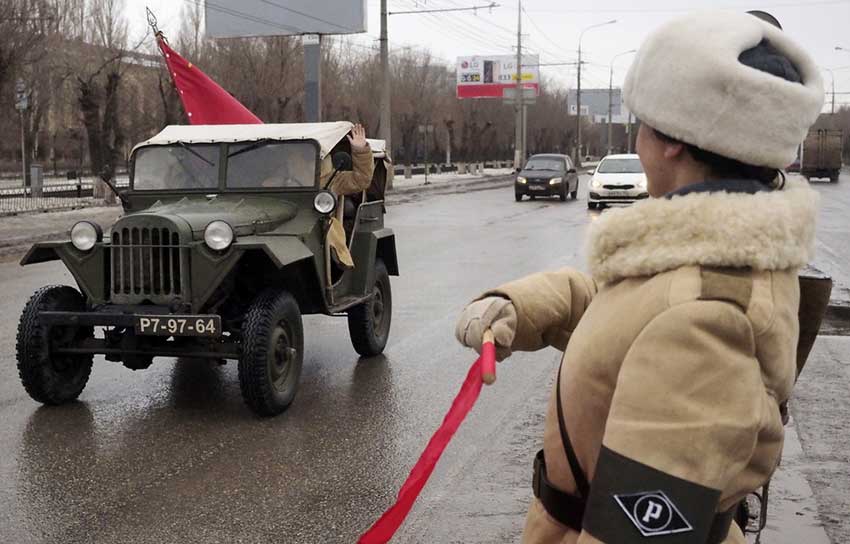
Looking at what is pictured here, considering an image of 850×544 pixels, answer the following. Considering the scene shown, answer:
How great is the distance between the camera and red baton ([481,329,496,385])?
70.0 inches

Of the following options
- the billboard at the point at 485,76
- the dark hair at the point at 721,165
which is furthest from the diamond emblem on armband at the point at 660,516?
the billboard at the point at 485,76

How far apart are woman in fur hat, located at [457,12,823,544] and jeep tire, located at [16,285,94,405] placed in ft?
16.5

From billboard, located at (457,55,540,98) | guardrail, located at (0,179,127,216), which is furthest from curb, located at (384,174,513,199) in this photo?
billboard, located at (457,55,540,98)

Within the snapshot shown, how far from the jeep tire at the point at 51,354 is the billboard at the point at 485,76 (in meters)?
69.4

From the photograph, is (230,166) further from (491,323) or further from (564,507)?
(564,507)

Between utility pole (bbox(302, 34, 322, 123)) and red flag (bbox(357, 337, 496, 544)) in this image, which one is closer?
red flag (bbox(357, 337, 496, 544))

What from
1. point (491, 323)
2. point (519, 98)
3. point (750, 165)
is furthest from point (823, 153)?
point (750, 165)

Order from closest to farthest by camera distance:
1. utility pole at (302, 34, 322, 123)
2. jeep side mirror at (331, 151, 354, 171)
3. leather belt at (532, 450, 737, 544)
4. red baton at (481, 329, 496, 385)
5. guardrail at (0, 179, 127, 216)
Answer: leather belt at (532, 450, 737, 544) < red baton at (481, 329, 496, 385) < jeep side mirror at (331, 151, 354, 171) < guardrail at (0, 179, 127, 216) < utility pole at (302, 34, 322, 123)

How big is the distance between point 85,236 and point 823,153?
161 ft

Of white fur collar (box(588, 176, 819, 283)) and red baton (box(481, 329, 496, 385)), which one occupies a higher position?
white fur collar (box(588, 176, 819, 283))

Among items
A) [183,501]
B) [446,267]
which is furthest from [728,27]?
[446,267]

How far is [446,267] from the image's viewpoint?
44.7ft

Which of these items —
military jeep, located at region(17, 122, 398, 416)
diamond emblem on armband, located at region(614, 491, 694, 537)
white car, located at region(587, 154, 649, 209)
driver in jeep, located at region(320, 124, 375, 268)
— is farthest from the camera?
white car, located at region(587, 154, 649, 209)

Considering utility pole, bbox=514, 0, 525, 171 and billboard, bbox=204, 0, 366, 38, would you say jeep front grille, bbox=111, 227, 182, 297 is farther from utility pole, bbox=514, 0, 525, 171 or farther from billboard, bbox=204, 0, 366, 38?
utility pole, bbox=514, 0, 525, 171
